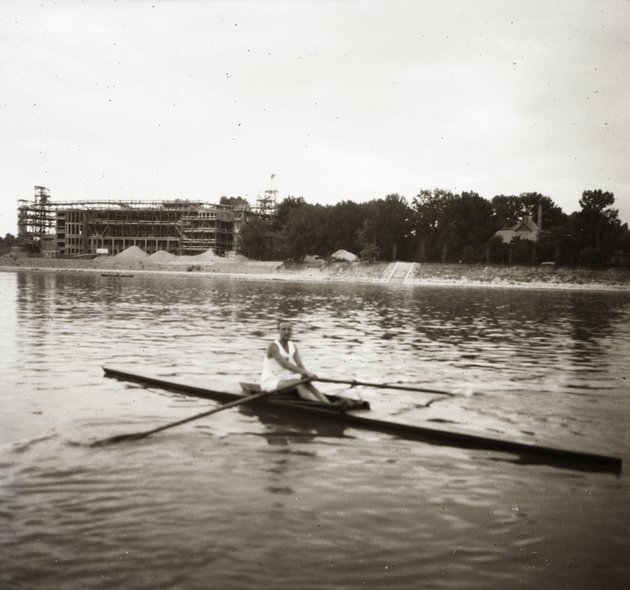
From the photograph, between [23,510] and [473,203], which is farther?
[473,203]

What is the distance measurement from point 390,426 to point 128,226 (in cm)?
14779

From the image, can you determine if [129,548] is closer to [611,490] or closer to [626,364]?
[611,490]

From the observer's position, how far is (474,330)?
30406mm

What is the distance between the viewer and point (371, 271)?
318 ft

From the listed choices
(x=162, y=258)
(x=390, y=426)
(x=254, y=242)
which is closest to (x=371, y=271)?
(x=254, y=242)

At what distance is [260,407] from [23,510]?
6.10 meters

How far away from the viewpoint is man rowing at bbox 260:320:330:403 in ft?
43.9

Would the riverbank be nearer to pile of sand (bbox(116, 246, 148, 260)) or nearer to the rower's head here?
pile of sand (bbox(116, 246, 148, 260))

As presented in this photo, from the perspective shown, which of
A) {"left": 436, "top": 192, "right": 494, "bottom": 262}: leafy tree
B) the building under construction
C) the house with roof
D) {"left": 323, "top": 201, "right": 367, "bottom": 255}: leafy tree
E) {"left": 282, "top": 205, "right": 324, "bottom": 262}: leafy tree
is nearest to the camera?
{"left": 436, "top": 192, "right": 494, "bottom": 262}: leafy tree

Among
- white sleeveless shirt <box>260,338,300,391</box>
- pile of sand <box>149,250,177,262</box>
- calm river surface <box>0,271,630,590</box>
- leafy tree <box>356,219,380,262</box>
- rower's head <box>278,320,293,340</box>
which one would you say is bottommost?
calm river surface <box>0,271,630,590</box>

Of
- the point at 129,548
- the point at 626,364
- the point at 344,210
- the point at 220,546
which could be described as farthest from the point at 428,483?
the point at 344,210

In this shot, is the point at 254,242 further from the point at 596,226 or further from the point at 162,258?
the point at 596,226

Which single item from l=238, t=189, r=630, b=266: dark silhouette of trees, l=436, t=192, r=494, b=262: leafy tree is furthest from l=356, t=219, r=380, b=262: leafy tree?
l=436, t=192, r=494, b=262: leafy tree

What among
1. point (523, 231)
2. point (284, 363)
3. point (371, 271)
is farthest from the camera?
point (523, 231)
